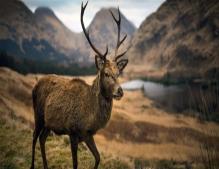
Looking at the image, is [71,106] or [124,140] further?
[124,140]

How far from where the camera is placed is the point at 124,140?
122 feet

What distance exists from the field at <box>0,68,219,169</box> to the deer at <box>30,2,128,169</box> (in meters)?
1.76

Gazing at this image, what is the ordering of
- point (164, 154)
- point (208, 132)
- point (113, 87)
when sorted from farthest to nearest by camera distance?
point (164, 154)
point (113, 87)
point (208, 132)

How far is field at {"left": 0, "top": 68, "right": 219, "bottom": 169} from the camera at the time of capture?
10.7 meters

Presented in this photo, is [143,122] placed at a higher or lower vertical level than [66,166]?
higher

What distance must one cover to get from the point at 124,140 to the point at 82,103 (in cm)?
2820

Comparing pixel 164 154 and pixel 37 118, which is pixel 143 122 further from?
pixel 37 118

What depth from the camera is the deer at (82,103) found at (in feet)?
29.4

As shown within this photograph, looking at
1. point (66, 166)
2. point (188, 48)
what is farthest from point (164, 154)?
point (188, 48)

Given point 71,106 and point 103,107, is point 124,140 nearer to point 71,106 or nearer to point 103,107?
point 71,106

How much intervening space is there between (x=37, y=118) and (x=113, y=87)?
2.73 m

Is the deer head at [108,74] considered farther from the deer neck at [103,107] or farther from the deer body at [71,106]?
the deer body at [71,106]

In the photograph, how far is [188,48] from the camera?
197m

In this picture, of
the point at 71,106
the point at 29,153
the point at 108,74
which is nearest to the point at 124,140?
the point at 29,153
